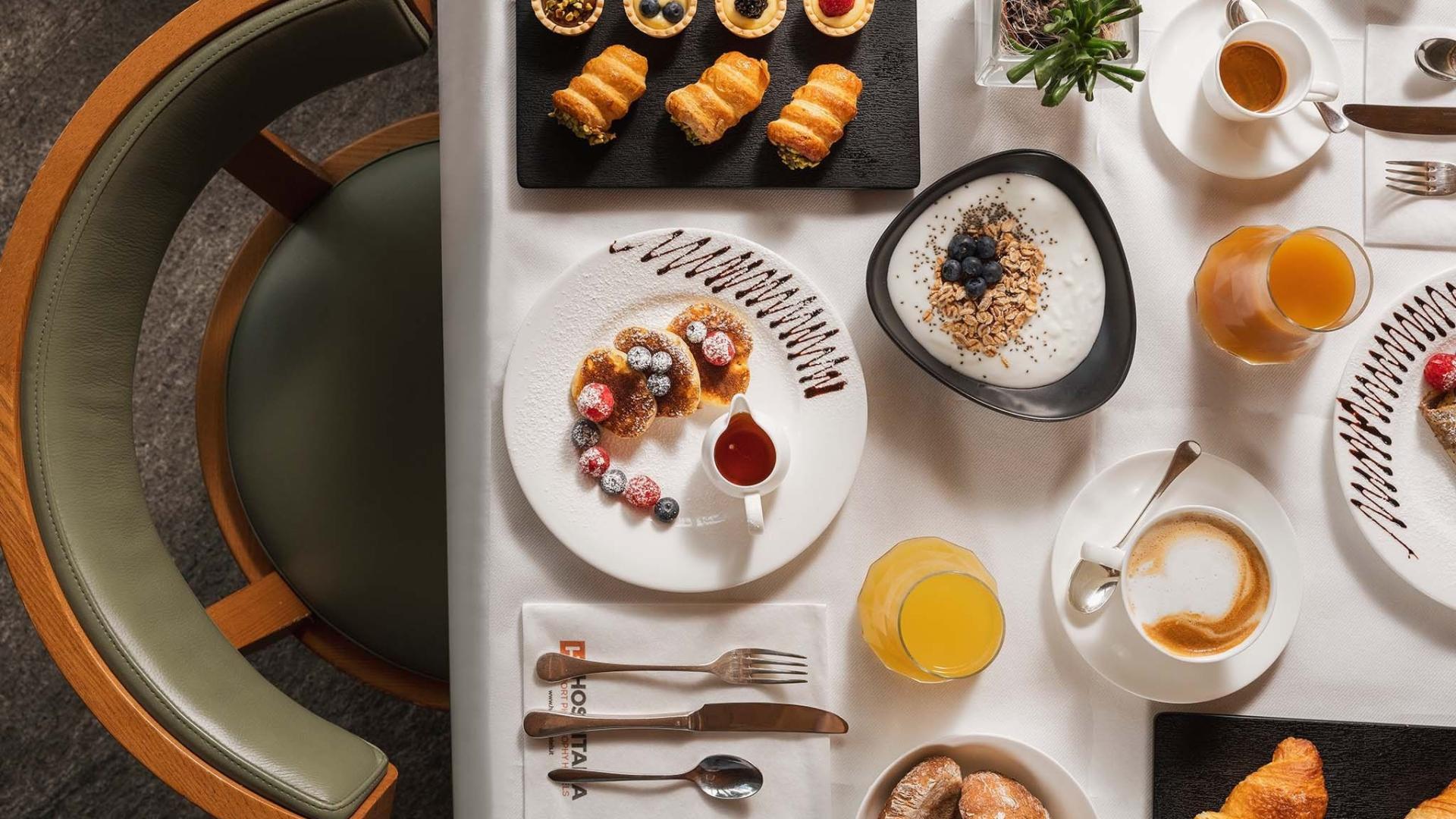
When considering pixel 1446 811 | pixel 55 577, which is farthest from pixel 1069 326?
pixel 55 577

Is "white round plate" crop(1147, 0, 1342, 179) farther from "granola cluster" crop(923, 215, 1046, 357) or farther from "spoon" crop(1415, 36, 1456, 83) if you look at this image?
"granola cluster" crop(923, 215, 1046, 357)

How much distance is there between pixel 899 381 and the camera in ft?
3.76

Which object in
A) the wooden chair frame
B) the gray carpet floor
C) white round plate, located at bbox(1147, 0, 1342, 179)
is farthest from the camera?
the gray carpet floor

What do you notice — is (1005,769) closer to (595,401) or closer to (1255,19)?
(595,401)

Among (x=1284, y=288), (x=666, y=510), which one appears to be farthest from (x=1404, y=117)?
(x=666, y=510)

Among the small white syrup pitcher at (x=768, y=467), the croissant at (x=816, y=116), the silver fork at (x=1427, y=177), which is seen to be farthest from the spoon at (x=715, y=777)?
the silver fork at (x=1427, y=177)

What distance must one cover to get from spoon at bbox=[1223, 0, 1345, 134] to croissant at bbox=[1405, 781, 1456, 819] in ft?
2.63

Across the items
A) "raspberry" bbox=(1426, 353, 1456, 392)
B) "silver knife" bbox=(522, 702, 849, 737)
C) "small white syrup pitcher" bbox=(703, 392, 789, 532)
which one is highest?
"raspberry" bbox=(1426, 353, 1456, 392)

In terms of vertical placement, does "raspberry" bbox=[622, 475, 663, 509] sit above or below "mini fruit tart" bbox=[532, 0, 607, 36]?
below

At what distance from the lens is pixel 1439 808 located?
1098 millimetres

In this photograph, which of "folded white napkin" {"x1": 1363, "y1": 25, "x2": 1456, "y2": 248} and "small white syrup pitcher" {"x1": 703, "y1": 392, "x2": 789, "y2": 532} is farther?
"folded white napkin" {"x1": 1363, "y1": 25, "x2": 1456, "y2": 248}

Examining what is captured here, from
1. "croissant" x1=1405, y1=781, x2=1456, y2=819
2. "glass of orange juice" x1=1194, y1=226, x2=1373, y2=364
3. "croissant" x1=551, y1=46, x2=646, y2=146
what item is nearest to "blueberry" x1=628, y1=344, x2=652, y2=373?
"croissant" x1=551, y1=46, x2=646, y2=146

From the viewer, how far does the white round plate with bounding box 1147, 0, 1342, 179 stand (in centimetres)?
114

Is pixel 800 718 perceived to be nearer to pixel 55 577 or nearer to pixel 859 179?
pixel 859 179
